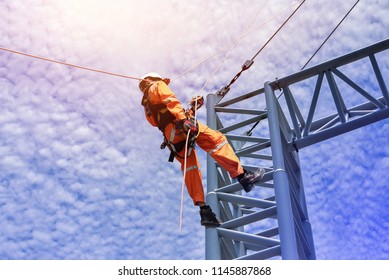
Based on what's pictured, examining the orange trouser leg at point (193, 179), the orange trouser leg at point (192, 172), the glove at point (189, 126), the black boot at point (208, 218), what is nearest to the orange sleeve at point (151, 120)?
the orange trouser leg at point (192, 172)

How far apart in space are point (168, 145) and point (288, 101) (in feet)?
8.24

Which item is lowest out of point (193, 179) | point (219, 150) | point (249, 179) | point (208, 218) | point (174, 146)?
point (208, 218)

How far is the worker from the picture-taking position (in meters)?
7.71

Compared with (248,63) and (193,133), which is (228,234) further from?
(248,63)

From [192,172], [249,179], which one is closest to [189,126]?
[192,172]

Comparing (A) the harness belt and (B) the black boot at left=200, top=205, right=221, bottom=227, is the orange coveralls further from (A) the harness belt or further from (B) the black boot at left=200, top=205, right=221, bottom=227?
(B) the black boot at left=200, top=205, right=221, bottom=227

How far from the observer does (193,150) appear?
8.05 meters

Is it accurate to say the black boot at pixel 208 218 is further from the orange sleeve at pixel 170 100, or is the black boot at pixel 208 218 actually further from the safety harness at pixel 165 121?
the orange sleeve at pixel 170 100

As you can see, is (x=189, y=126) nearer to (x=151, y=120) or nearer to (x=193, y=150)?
(x=193, y=150)

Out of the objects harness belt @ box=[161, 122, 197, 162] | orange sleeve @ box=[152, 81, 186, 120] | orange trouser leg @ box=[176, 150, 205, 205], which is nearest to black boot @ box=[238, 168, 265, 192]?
orange trouser leg @ box=[176, 150, 205, 205]

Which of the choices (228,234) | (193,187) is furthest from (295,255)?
(193,187)

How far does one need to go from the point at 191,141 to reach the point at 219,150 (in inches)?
14.8

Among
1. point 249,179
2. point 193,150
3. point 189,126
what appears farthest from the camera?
point 193,150

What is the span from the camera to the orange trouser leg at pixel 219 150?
7.77 metres
